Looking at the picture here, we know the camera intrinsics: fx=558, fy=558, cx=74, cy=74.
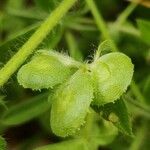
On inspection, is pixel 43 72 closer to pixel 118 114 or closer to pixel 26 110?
Answer: pixel 118 114

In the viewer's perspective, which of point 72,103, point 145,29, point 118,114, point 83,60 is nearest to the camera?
point 72,103

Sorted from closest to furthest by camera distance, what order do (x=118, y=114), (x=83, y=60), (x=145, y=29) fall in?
(x=118, y=114)
(x=83, y=60)
(x=145, y=29)

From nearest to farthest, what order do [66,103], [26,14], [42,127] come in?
[66,103], [26,14], [42,127]

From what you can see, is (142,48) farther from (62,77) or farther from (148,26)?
(62,77)

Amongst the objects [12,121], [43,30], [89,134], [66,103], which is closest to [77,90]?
[66,103]

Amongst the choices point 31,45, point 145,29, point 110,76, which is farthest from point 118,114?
point 145,29
